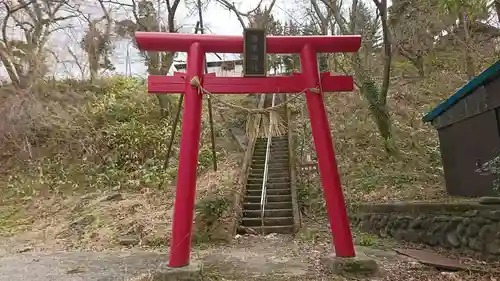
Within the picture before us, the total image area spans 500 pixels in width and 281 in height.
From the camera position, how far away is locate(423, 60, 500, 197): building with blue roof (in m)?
6.00

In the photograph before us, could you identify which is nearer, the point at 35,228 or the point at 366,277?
the point at 366,277

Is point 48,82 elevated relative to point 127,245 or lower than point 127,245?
elevated

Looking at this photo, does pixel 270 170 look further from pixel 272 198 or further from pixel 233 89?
pixel 233 89

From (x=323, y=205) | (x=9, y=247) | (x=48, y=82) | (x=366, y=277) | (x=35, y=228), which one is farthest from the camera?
(x=48, y=82)

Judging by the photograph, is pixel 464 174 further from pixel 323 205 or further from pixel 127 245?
pixel 127 245

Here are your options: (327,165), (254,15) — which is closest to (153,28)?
(254,15)

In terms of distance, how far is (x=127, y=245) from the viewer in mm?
7766

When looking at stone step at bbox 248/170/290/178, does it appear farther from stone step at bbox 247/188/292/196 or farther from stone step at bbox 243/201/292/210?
stone step at bbox 243/201/292/210

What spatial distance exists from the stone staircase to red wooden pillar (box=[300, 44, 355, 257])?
3.36 m

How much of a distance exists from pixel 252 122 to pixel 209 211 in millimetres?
7040

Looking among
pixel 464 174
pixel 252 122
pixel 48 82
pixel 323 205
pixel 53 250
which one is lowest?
pixel 53 250

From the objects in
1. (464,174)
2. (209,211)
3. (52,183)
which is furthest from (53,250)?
(464,174)

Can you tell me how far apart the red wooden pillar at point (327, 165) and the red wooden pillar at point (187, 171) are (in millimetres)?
1617

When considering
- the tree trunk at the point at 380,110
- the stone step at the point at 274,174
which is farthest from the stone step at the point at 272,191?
the tree trunk at the point at 380,110
